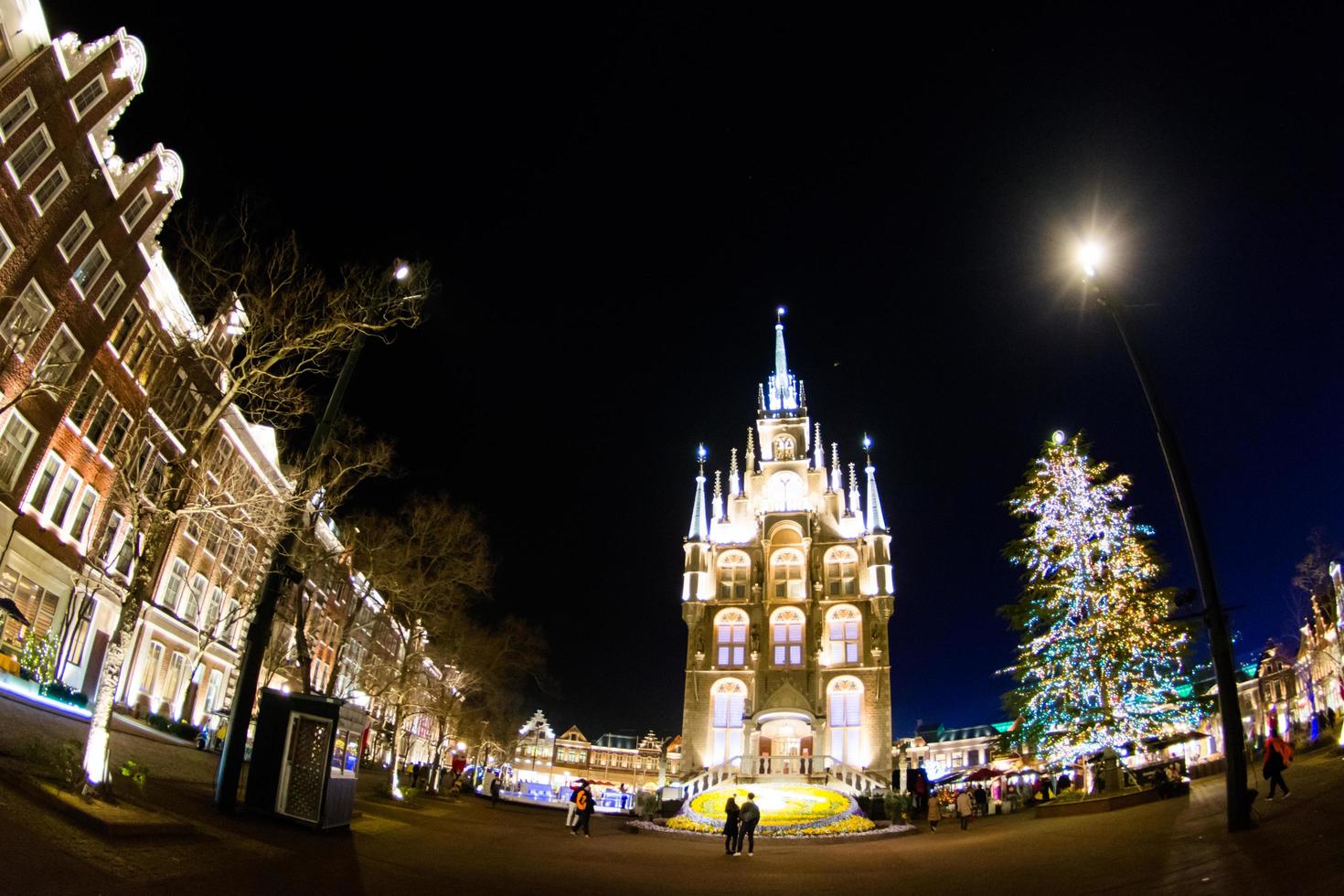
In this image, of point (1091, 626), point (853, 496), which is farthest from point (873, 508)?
point (1091, 626)

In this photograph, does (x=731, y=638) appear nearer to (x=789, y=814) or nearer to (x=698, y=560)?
(x=698, y=560)

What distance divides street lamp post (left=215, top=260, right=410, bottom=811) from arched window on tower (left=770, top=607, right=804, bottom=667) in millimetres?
41858

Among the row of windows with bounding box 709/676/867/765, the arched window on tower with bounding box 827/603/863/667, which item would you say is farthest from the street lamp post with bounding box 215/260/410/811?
the arched window on tower with bounding box 827/603/863/667

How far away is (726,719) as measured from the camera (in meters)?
51.3

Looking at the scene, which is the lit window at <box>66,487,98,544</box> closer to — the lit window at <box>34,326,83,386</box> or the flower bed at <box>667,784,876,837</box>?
the lit window at <box>34,326,83,386</box>

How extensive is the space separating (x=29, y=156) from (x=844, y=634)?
47.2 metres

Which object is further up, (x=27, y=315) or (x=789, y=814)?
(x=27, y=315)

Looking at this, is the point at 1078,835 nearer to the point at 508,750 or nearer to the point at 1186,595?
the point at 1186,595

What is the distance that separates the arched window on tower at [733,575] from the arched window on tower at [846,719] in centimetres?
878

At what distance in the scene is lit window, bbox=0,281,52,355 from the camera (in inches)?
965

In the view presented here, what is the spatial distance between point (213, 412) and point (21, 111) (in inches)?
752

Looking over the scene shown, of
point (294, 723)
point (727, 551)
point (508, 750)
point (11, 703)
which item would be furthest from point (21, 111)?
point (508, 750)

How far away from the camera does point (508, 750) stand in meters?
76.7

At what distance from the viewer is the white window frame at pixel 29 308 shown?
79.4 ft
